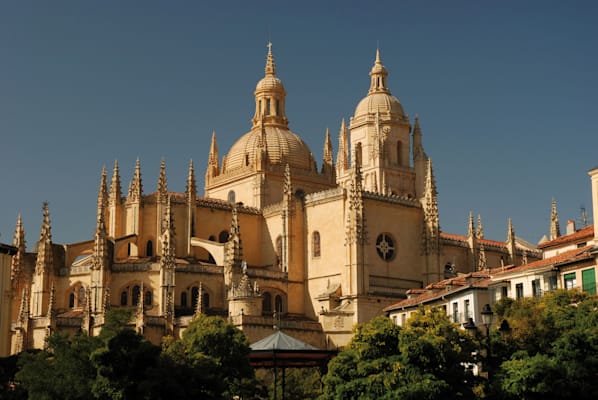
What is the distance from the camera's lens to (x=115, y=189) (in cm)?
7856

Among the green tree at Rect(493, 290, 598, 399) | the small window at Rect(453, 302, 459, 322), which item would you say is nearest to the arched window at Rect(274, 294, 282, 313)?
the small window at Rect(453, 302, 459, 322)

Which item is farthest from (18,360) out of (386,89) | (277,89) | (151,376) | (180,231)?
(386,89)

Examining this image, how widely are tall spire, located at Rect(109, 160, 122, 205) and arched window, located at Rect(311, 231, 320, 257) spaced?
14.4 meters

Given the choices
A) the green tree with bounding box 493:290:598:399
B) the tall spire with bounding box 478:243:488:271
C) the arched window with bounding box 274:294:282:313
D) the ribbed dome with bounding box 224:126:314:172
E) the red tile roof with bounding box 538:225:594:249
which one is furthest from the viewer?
the ribbed dome with bounding box 224:126:314:172

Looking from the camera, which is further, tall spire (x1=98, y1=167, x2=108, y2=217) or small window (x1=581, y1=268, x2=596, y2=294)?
tall spire (x1=98, y1=167, x2=108, y2=217)

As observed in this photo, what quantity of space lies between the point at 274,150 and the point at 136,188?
13.8 m

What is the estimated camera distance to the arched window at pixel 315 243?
252 ft

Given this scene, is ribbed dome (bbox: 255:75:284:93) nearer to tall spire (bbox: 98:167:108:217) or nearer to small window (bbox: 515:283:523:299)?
tall spire (bbox: 98:167:108:217)

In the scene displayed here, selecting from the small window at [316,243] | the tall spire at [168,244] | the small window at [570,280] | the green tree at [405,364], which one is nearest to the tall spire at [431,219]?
the small window at [316,243]

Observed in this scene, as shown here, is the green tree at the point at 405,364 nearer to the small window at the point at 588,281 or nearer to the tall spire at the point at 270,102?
the small window at the point at 588,281

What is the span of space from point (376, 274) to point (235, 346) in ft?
94.5

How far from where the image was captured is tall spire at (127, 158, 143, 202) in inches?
3041

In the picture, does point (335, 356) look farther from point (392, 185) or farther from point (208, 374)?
point (392, 185)

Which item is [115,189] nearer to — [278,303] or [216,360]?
[278,303]
